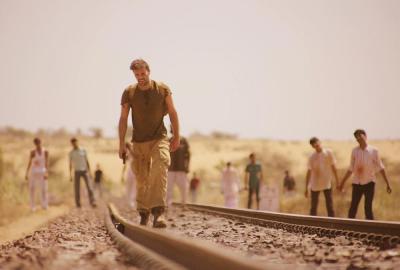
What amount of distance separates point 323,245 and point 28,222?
33.9 feet

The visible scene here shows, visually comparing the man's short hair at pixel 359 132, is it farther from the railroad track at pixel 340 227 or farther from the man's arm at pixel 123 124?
the man's arm at pixel 123 124

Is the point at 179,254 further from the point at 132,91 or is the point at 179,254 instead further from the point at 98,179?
the point at 98,179

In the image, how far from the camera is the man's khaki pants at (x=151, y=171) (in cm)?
858

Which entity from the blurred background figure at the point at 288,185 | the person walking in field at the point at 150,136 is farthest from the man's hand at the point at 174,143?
the blurred background figure at the point at 288,185

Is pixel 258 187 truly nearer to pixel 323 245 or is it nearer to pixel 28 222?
pixel 28 222

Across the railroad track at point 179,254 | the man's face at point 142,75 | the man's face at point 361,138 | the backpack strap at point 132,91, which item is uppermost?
the man's face at point 142,75

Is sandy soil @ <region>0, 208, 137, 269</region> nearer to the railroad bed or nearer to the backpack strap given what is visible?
the railroad bed

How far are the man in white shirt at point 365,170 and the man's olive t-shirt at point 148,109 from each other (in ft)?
15.1

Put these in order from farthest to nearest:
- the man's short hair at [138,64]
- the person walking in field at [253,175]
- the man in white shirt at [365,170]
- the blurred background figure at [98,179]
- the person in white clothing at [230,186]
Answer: the blurred background figure at [98,179] < the person in white clothing at [230,186] < the person walking in field at [253,175] < the man in white shirt at [365,170] < the man's short hair at [138,64]

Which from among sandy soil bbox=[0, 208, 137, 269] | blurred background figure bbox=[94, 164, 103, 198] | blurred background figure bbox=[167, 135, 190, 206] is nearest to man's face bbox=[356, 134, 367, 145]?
sandy soil bbox=[0, 208, 137, 269]

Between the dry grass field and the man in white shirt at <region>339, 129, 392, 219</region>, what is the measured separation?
8085 mm

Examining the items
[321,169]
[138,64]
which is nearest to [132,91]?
→ [138,64]

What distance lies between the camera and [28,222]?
15.5 metres

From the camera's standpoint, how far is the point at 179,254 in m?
4.90
